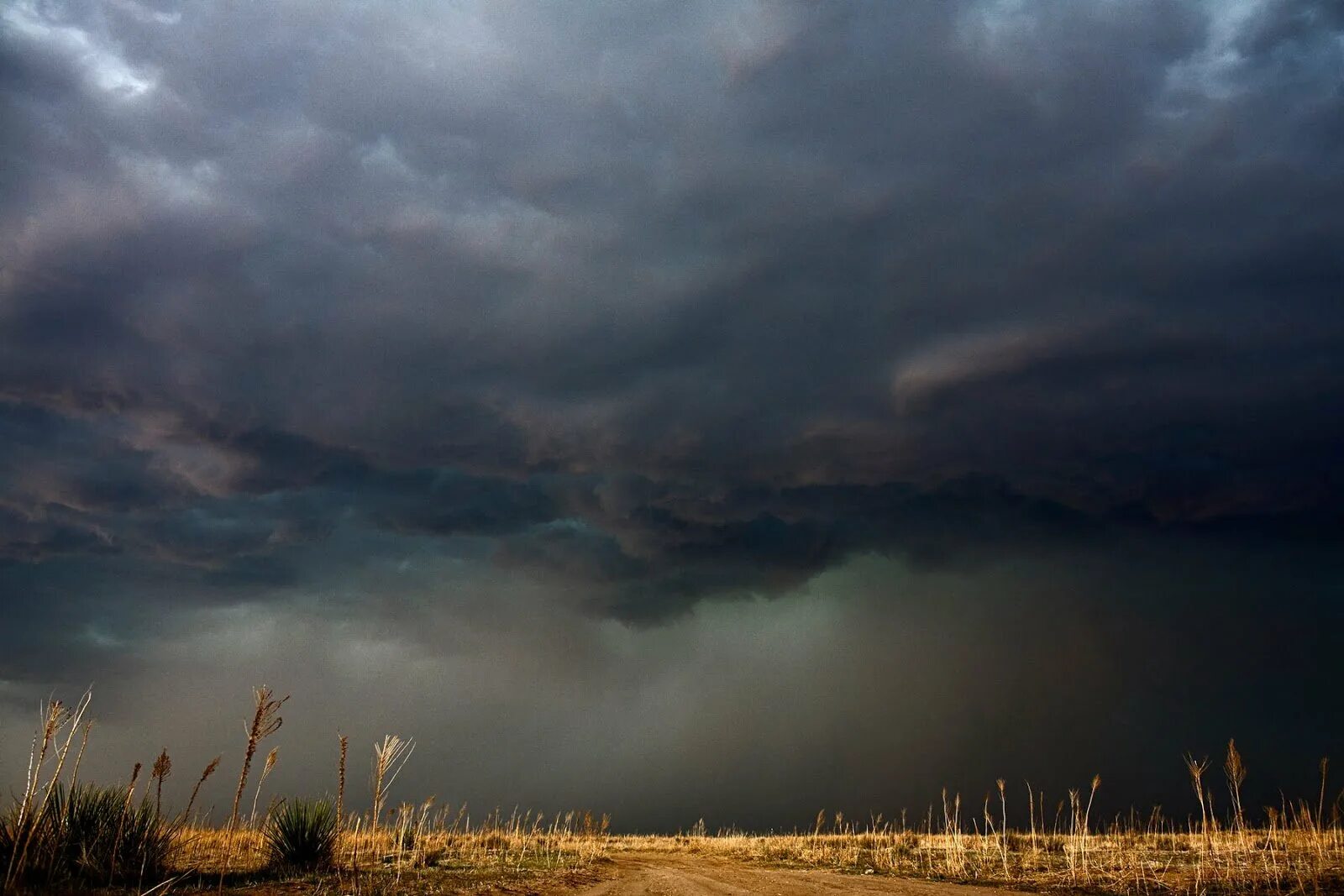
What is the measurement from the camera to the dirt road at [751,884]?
17484 mm

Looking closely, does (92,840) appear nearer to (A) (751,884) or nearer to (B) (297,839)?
(B) (297,839)

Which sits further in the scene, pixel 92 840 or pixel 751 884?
pixel 751 884

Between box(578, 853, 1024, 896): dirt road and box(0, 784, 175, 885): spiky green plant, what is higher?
box(0, 784, 175, 885): spiky green plant

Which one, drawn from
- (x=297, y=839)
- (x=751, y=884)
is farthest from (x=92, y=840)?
(x=751, y=884)

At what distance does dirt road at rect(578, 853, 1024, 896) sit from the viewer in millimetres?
17484

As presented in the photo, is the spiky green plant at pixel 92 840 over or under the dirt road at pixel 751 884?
over

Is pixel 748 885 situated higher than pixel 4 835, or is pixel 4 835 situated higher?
pixel 4 835

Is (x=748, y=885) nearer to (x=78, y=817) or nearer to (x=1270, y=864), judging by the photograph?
(x=1270, y=864)

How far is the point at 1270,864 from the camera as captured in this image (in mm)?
19984

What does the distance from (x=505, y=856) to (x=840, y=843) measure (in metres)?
19.7

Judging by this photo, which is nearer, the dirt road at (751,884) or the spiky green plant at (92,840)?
the spiky green plant at (92,840)

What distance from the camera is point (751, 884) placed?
19.9 m

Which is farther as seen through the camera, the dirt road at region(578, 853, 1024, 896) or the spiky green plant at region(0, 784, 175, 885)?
the dirt road at region(578, 853, 1024, 896)

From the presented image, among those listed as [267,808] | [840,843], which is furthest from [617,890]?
→ [840,843]
